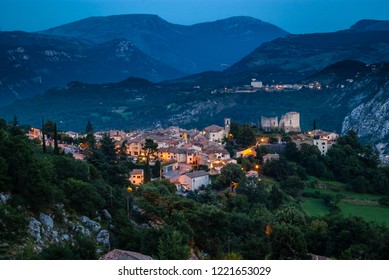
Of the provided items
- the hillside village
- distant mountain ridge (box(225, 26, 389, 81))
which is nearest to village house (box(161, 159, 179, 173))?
the hillside village

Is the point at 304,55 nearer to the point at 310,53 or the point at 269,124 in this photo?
the point at 310,53

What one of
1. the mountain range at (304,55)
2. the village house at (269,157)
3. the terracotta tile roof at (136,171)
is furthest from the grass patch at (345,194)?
the mountain range at (304,55)

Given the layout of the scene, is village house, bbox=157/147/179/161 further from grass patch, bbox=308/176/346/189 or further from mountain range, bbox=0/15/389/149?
mountain range, bbox=0/15/389/149

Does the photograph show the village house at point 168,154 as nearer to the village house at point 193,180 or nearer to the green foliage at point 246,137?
the village house at point 193,180

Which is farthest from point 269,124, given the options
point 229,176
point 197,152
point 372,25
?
point 372,25
